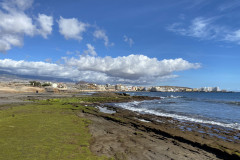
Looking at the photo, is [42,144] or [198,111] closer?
[42,144]

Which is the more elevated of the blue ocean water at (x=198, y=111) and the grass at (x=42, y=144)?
the grass at (x=42, y=144)

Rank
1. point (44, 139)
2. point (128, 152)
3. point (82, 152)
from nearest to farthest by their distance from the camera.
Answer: point (82, 152)
point (128, 152)
point (44, 139)

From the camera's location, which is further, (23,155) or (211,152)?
(211,152)

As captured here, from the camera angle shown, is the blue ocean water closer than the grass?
No

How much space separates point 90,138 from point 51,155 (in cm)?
346

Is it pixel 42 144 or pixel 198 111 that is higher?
pixel 42 144

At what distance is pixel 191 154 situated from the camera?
29.7 ft

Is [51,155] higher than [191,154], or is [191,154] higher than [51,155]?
[51,155]

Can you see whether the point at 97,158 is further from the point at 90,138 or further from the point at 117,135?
the point at 117,135

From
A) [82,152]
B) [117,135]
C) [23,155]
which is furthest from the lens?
[117,135]

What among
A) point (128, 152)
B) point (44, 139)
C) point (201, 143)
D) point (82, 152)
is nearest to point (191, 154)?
point (201, 143)

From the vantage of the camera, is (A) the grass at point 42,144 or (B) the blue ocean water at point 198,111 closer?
(A) the grass at point 42,144

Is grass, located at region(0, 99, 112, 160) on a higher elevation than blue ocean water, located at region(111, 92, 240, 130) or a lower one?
higher

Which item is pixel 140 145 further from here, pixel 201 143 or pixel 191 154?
pixel 201 143
